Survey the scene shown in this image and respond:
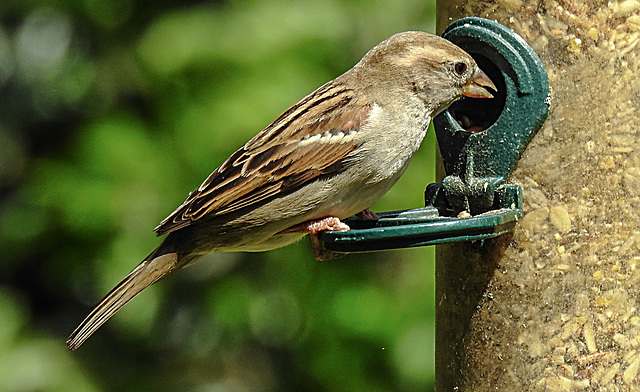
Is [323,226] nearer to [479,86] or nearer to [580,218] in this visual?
[479,86]

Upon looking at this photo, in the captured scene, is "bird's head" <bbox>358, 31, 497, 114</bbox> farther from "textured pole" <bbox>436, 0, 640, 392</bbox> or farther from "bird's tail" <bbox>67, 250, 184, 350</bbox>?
"bird's tail" <bbox>67, 250, 184, 350</bbox>

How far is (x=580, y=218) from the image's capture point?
2.73 m

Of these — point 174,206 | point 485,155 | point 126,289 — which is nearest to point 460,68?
point 485,155

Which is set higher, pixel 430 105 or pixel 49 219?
pixel 49 219

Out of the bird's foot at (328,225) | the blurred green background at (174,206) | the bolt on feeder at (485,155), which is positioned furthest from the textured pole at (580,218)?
the blurred green background at (174,206)

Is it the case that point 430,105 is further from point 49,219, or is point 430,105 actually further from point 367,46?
point 49,219

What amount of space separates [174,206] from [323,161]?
4.30 feet

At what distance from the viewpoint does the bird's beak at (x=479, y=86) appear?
2867 mm

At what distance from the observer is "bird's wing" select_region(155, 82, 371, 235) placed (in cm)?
301

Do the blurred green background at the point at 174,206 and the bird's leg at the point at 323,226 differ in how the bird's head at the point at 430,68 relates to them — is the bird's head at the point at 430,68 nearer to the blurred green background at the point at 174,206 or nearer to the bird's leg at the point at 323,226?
the bird's leg at the point at 323,226

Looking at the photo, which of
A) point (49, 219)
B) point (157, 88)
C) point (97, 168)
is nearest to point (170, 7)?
point (157, 88)

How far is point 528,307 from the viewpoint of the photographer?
276 cm

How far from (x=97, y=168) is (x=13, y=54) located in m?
1.35

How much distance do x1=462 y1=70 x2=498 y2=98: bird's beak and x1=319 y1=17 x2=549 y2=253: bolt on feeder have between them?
0.17 feet
